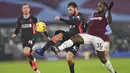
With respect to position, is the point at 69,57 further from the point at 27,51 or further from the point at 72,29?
the point at 27,51

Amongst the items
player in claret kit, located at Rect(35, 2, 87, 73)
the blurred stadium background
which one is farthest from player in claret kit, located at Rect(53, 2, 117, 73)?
the blurred stadium background

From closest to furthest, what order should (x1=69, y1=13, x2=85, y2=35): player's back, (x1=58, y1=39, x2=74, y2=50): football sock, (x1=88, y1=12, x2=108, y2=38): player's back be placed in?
(x1=58, y1=39, x2=74, y2=50): football sock, (x1=88, y1=12, x2=108, y2=38): player's back, (x1=69, y1=13, x2=85, y2=35): player's back

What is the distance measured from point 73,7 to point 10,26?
42.3ft

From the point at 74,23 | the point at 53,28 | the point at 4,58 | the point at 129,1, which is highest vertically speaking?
the point at 74,23

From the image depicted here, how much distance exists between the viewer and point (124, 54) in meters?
23.0

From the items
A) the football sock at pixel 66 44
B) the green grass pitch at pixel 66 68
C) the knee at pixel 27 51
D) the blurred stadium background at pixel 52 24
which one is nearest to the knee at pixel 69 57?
the football sock at pixel 66 44

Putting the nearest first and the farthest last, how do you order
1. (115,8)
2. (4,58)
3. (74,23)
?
(74,23) → (4,58) → (115,8)

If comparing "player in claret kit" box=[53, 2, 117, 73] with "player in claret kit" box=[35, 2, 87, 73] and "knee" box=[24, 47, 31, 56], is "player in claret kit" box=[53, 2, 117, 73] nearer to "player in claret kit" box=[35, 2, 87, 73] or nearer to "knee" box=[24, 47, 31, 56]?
"player in claret kit" box=[35, 2, 87, 73]

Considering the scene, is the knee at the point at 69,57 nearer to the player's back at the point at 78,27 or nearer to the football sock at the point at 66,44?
the player's back at the point at 78,27

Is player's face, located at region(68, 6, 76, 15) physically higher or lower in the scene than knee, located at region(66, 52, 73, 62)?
higher

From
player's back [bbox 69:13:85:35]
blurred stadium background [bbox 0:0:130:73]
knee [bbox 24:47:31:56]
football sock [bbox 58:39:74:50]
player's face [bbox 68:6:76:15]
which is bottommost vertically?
blurred stadium background [bbox 0:0:130:73]

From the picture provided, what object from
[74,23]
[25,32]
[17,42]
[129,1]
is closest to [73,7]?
[74,23]

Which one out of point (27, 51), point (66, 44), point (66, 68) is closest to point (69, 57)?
point (66, 44)

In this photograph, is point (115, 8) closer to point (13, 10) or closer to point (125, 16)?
point (125, 16)
